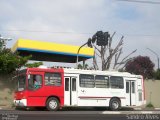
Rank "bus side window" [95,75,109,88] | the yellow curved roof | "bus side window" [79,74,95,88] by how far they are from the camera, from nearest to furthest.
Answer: "bus side window" [79,74,95,88] < "bus side window" [95,75,109,88] < the yellow curved roof

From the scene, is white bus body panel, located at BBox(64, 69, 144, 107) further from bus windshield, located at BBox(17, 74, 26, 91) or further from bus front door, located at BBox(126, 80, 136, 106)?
bus windshield, located at BBox(17, 74, 26, 91)

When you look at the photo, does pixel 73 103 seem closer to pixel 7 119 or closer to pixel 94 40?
pixel 94 40

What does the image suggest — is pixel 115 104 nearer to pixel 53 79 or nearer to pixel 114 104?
pixel 114 104

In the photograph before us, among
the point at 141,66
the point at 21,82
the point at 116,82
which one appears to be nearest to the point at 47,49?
the point at 116,82

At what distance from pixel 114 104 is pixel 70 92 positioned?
3.71 m

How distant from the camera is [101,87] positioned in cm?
2673

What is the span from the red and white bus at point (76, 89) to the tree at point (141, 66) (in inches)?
1265

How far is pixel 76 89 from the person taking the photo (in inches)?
1002

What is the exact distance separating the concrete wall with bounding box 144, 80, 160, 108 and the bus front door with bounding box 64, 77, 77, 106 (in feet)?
37.4

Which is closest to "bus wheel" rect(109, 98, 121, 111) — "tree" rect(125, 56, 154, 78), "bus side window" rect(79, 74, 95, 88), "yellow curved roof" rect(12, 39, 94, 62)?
"bus side window" rect(79, 74, 95, 88)

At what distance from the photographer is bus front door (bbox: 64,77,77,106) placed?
2519 centimetres

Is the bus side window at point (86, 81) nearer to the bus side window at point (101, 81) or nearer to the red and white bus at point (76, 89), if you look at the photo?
the red and white bus at point (76, 89)

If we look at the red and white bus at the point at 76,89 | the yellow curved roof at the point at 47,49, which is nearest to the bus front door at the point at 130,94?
the red and white bus at the point at 76,89

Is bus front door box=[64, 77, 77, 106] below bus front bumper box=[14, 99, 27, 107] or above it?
above
